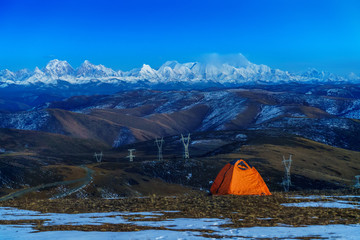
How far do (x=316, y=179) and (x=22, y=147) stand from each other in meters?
124

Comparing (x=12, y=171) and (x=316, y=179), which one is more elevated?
(x=12, y=171)

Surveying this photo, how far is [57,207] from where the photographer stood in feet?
94.4

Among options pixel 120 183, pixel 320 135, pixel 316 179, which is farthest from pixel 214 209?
pixel 320 135

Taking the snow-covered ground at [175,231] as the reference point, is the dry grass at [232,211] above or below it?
below

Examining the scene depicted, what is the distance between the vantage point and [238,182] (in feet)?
132

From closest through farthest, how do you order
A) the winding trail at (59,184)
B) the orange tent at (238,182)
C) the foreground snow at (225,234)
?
the foreground snow at (225,234), the orange tent at (238,182), the winding trail at (59,184)

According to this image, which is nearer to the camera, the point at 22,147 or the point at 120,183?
the point at 120,183

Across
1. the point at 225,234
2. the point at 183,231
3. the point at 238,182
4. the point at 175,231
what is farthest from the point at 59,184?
the point at 225,234

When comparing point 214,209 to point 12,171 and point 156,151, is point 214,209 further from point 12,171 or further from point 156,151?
point 156,151

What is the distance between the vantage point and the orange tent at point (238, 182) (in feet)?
130

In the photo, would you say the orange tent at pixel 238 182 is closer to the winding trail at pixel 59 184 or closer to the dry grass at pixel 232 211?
the dry grass at pixel 232 211

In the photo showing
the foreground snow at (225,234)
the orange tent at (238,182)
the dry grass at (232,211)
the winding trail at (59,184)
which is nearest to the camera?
the foreground snow at (225,234)

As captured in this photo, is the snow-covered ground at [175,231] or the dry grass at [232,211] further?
the dry grass at [232,211]

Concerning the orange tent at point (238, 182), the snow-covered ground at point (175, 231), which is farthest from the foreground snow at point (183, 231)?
the orange tent at point (238, 182)
